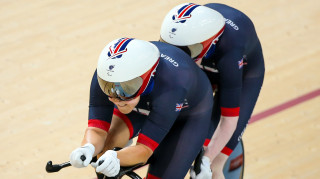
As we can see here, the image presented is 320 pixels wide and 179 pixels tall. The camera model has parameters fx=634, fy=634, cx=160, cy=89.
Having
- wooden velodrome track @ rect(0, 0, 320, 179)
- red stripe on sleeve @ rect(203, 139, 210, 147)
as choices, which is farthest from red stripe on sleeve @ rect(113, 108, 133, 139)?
wooden velodrome track @ rect(0, 0, 320, 179)

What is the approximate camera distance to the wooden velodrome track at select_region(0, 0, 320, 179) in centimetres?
A: 445

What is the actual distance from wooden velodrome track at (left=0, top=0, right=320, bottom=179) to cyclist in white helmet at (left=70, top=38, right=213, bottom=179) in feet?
4.23

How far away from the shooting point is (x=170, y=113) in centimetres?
284

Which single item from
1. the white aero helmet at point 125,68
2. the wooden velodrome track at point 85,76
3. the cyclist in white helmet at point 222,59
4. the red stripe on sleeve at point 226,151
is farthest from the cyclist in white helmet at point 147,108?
the wooden velodrome track at point 85,76

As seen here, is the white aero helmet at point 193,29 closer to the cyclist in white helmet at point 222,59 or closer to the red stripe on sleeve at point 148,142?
the cyclist in white helmet at point 222,59

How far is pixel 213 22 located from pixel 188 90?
416mm

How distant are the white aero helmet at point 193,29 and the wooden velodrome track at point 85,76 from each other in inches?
57.4

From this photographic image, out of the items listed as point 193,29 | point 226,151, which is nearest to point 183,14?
point 193,29

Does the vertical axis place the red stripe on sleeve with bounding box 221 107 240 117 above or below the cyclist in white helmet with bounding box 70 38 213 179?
below

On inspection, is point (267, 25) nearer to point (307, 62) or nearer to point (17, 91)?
point (307, 62)

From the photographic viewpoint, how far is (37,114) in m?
4.93

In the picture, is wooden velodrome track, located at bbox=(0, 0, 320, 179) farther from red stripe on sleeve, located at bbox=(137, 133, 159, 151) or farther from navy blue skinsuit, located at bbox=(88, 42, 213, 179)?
red stripe on sleeve, located at bbox=(137, 133, 159, 151)

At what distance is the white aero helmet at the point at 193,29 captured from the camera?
306 cm

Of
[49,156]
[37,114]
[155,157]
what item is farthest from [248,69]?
[37,114]
